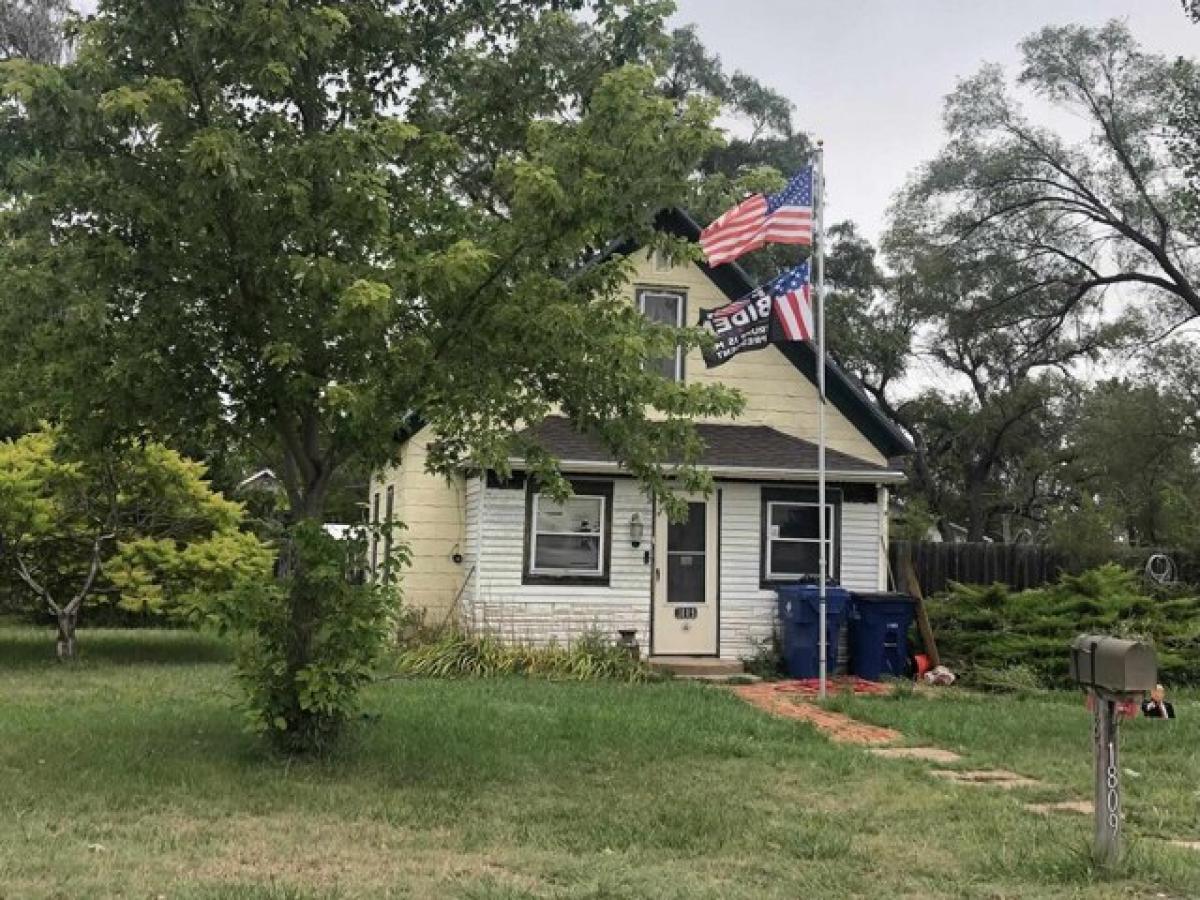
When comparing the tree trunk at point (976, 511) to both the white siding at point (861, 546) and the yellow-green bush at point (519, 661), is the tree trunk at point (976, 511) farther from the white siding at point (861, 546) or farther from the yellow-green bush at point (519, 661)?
the yellow-green bush at point (519, 661)

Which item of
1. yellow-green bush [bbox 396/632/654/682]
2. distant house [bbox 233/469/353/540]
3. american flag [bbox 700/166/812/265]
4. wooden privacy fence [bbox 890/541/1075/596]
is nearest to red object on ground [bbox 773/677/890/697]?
yellow-green bush [bbox 396/632/654/682]

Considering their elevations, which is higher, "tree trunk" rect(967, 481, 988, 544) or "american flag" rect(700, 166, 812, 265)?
"american flag" rect(700, 166, 812, 265)

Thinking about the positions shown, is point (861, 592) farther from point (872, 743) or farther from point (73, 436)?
point (73, 436)

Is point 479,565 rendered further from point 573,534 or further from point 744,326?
point 744,326

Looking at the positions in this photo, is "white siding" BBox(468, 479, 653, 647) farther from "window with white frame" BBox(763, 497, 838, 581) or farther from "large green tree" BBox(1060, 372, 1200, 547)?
"large green tree" BBox(1060, 372, 1200, 547)

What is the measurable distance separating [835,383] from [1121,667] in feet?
35.7

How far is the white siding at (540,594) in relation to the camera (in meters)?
14.0

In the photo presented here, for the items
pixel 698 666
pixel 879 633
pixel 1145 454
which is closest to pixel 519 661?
pixel 698 666

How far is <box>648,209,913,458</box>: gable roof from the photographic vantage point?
15.4 metres

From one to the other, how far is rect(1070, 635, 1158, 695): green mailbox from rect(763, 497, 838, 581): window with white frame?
942 centimetres

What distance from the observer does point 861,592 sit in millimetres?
14219

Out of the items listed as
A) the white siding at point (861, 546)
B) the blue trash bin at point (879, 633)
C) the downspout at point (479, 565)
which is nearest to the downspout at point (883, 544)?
the white siding at point (861, 546)

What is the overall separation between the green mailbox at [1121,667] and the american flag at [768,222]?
23.7ft

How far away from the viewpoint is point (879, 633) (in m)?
13.7
